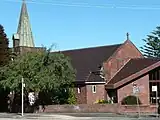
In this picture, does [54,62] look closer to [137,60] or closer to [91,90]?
[91,90]

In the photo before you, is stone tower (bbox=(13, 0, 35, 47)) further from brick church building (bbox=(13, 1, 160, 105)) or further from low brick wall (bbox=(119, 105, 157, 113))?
low brick wall (bbox=(119, 105, 157, 113))

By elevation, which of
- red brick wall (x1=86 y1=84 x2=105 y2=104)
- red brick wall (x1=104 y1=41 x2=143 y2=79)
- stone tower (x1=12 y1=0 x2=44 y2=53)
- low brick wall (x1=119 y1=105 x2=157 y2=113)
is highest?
stone tower (x1=12 y1=0 x2=44 y2=53)

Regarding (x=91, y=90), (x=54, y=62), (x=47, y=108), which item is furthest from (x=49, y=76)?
(x=91, y=90)

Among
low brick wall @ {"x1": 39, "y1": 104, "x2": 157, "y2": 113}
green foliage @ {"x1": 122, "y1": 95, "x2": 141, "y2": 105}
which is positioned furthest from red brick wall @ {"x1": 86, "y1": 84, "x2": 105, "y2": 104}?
low brick wall @ {"x1": 39, "y1": 104, "x2": 157, "y2": 113}

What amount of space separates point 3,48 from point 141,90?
61.0ft

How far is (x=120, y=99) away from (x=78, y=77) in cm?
692

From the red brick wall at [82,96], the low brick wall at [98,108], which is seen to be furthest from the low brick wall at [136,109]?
the red brick wall at [82,96]

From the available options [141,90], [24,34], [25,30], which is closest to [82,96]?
[141,90]

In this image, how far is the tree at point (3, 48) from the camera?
57278mm

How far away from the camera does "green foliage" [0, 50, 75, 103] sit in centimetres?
4797

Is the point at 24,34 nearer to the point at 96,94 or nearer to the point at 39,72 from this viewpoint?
the point at 96,94

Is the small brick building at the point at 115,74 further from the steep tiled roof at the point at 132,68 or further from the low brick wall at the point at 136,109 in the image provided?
the low brick wall at the point at 136,109

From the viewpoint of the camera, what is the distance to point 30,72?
48.1 m

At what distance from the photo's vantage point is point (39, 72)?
48.2m
